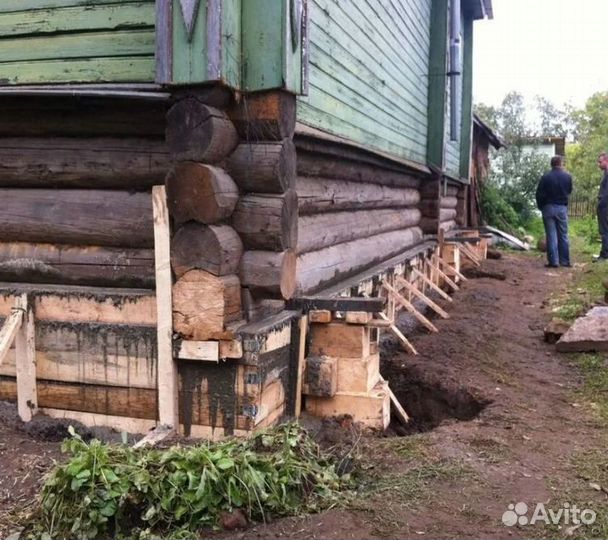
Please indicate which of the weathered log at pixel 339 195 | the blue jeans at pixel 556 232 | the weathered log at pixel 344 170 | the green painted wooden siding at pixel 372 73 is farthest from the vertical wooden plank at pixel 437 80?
the blue jeans at pixel 556 232

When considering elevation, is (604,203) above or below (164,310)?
above

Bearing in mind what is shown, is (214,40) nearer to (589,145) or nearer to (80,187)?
(80,187)

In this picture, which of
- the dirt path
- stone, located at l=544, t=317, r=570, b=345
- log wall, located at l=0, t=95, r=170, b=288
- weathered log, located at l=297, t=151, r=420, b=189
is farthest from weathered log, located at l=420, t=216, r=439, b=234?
log wall, located at l=0, t=95, r=170, b=288

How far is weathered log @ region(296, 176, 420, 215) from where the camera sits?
16.9 feet

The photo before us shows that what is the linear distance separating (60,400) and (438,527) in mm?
2420

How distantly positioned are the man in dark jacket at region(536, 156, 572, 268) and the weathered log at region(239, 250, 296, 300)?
1140 centimetres

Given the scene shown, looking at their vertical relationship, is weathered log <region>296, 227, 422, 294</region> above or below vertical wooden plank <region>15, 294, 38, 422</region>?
above

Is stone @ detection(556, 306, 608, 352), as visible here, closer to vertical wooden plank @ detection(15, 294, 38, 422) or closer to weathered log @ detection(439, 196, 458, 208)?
vertical wooden plank @ detection(15, 294, 38, 422)

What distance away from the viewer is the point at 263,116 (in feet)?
13.0

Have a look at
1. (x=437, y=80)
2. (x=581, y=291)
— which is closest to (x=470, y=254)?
(x=581, y=291)

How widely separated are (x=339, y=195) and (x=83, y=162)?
249 cm

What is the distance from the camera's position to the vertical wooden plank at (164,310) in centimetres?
387

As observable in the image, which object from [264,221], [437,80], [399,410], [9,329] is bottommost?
[399,410]

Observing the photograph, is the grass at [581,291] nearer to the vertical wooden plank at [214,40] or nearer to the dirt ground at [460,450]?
the dirt ground at [460,450]
